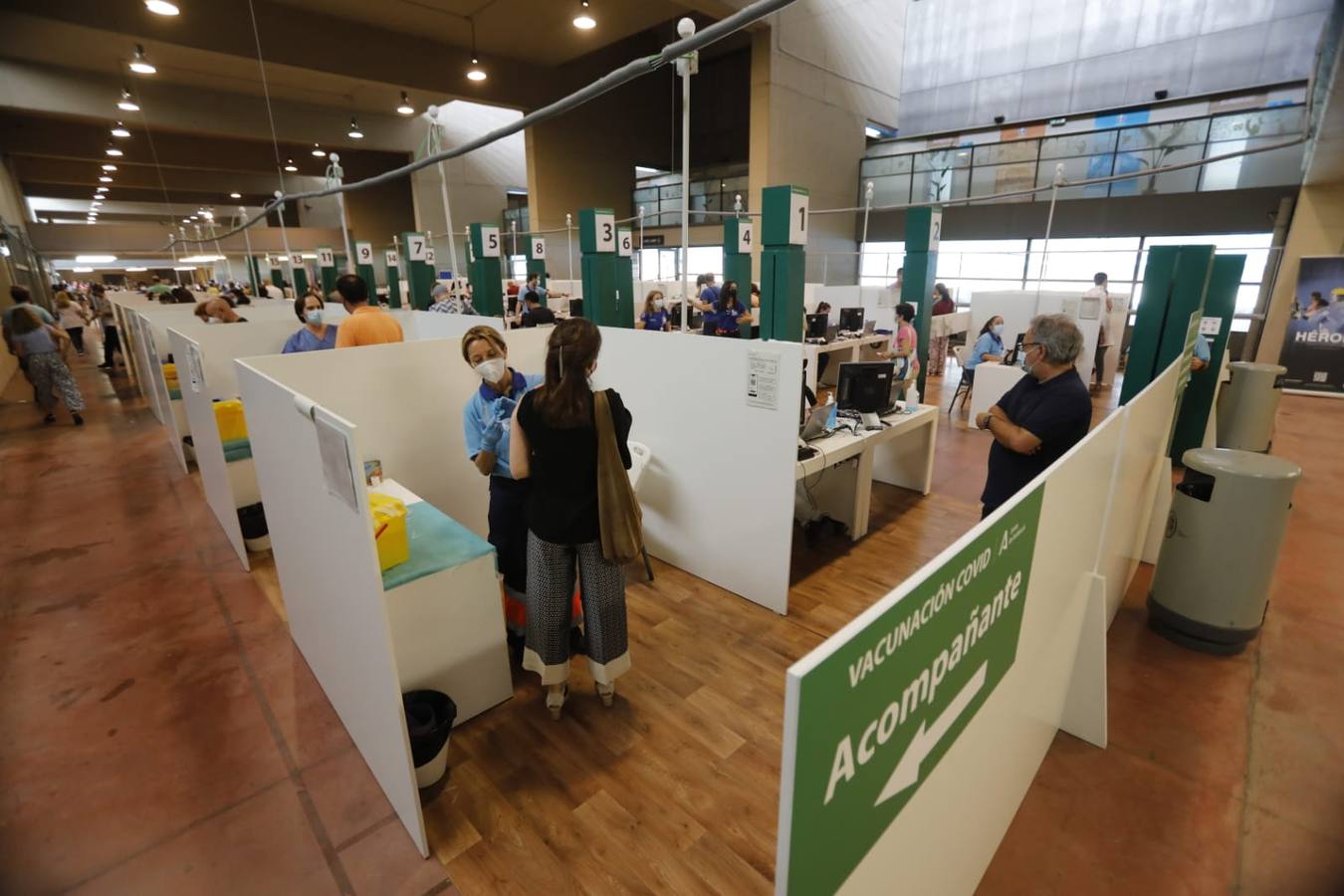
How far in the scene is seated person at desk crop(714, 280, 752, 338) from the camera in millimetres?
6062

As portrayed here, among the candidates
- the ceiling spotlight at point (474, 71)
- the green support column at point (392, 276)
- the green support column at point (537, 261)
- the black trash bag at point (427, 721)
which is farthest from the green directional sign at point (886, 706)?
the ceiling spotlight at point (474, 71)

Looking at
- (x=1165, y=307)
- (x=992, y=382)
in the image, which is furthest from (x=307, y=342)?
(x=992, y=382)

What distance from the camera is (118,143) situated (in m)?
11.6

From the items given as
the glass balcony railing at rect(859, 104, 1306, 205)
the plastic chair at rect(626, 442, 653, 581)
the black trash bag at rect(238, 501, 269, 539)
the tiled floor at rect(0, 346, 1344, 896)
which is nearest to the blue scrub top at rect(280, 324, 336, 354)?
the black trash bag at rect(238, 501, 269, 539)

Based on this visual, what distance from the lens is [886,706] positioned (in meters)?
0.91

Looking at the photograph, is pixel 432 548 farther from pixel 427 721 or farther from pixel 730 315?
pixel 730 315

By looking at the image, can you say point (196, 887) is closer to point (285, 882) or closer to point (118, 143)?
point (285, 882)

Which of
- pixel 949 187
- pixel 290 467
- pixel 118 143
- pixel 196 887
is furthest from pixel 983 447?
pixel 118 143

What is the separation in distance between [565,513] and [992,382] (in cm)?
504

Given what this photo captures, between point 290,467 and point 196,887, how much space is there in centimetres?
124

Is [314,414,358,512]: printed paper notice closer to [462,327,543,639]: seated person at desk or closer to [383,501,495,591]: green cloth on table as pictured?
[383,501,495,591]: green cloth on table

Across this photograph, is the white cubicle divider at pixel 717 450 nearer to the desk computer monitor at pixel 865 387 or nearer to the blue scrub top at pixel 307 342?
the desk computer monitor at pixel 865 387

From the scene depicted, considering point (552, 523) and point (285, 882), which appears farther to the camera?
point (552, 523)

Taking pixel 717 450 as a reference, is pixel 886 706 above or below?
above
